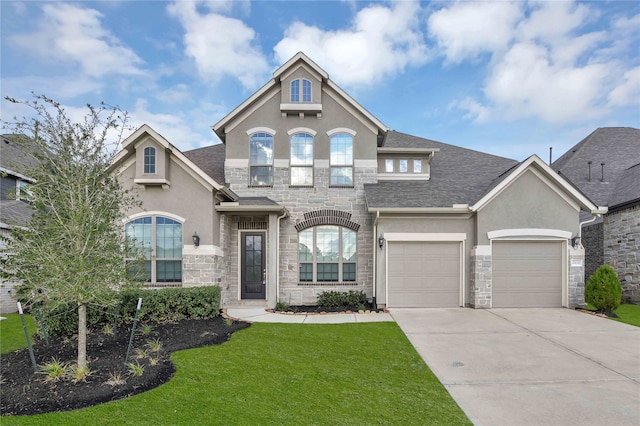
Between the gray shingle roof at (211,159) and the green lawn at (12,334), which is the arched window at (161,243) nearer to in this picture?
the gray shingle roof at (211,159)

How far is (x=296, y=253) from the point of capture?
39.9 ft

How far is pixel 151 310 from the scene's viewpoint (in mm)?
8859

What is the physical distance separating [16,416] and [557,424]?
650cm

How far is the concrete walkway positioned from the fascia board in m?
4.83

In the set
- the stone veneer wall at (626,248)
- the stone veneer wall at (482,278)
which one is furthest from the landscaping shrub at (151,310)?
the stone veneer wall at (626,248)

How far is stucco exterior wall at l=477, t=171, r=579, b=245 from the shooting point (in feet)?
36.6

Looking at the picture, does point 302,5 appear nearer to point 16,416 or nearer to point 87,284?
point 87,284

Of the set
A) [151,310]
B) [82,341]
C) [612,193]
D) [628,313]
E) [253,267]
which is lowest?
[628,313]

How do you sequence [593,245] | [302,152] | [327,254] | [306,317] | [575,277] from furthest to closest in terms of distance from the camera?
1. [593,245]
2. [302,152]
3. [327,254]
4. [575,277]
5. [306,317]

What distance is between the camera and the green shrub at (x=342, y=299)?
1141cm

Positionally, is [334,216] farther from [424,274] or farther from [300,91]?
[300,91]

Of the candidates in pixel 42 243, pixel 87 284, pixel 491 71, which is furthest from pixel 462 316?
pixel 491 71

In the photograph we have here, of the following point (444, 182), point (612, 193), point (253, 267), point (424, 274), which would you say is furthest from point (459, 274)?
point (612, 193)

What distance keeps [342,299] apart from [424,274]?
9.47ft
